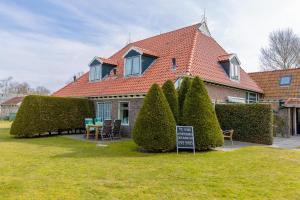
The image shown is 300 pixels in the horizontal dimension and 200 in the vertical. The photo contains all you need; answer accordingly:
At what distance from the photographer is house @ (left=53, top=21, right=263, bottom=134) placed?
15.5m

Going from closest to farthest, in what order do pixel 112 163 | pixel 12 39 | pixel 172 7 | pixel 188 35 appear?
pixel 112 163 → pixel 172 7 → pixel 12 39 → pixel 188 35

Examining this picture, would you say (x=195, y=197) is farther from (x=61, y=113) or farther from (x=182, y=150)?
(x=61, y=113)

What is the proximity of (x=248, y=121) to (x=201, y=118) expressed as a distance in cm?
470

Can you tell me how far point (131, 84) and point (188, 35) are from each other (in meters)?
6.12

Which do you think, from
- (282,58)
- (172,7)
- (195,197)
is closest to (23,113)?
(172,7)

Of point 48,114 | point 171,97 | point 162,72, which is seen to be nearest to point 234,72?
point 162,72

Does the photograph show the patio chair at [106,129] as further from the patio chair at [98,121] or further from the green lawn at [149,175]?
the green lawn at [149,175]

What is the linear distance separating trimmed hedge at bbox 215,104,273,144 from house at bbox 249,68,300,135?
17.4 ft

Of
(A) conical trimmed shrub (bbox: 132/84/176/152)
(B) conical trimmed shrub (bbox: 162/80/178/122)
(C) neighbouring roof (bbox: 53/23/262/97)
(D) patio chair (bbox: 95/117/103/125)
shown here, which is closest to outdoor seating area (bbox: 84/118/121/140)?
(D) patio chair (bbox: 95/117/103/125)

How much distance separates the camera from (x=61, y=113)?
1742cm

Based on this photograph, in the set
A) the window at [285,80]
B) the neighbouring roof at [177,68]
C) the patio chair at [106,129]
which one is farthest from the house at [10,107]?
the window at [285,80]

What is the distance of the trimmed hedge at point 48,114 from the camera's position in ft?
51.5

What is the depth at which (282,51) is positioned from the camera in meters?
33.0

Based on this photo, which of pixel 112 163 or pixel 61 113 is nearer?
pixel 112 163
